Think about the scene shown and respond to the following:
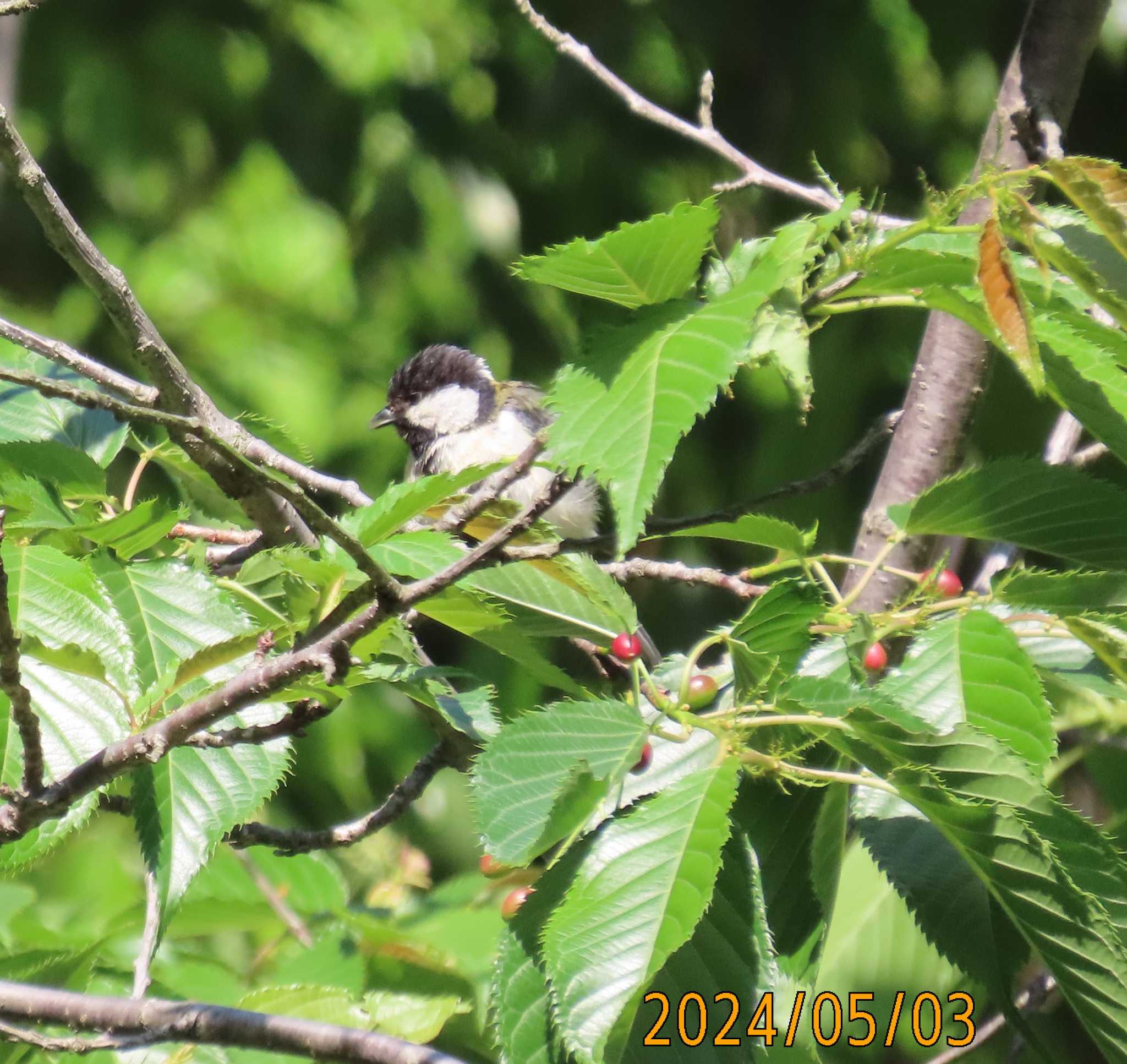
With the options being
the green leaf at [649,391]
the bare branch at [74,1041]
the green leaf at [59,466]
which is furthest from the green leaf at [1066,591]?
the green leaf at [59,466]

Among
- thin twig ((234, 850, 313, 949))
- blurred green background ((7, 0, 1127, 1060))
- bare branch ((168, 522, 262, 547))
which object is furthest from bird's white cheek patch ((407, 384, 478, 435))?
bare branch ((168, 522, 262, 547))

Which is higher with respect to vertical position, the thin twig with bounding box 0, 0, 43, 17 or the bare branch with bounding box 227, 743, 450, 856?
the thin twig with bounding box 0, 0, 43, 17

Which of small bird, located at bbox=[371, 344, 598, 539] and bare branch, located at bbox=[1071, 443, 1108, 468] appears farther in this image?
small bird, located at bbox=[371, 344, 598, 539]

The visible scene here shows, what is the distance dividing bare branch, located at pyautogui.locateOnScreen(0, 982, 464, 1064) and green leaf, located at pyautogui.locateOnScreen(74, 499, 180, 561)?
436 millimetres

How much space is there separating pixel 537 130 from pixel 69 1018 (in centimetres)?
296

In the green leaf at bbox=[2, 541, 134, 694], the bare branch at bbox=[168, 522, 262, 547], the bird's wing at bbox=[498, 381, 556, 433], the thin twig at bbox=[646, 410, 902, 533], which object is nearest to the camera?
the green leaf at bbox=[2, 541, 134, 694]

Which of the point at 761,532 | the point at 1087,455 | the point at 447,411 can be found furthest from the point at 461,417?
the point at 761,532

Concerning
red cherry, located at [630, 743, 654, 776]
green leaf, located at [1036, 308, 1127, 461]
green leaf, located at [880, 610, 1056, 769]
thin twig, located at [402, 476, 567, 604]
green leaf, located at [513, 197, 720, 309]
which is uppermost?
green leaf, located at [513, 197, 720, 309]

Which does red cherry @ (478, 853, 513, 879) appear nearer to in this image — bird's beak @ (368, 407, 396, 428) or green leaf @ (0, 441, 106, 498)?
green leaf @ (0, 441, 106, 498)

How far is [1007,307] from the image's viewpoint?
2.54 ft

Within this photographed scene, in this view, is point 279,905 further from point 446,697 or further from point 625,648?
point 625,648

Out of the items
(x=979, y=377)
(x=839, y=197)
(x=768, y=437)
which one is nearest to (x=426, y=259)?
(x=768, y=437)

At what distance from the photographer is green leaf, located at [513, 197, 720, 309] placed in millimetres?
816

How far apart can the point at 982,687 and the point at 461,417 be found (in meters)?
2.46
